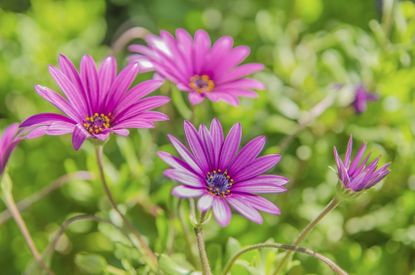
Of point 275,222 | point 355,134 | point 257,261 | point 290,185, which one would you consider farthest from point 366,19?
point 257,261

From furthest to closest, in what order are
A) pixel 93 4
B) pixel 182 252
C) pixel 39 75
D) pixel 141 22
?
pixel 141 22 → pixel 93 4 → pixel 39 75 → pixel 182 252

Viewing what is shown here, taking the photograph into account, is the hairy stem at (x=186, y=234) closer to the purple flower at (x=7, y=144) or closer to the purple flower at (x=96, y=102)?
the purple flower at (x=96, y=102)

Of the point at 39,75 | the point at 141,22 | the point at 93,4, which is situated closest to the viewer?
the point at 39,75

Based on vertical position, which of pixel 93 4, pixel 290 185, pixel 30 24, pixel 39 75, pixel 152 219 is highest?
pixel 93 4

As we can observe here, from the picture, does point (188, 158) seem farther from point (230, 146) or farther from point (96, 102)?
point (96, 102)

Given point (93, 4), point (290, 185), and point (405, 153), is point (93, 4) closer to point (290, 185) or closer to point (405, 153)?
point (290, 185)

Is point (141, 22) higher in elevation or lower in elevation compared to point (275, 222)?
higher
